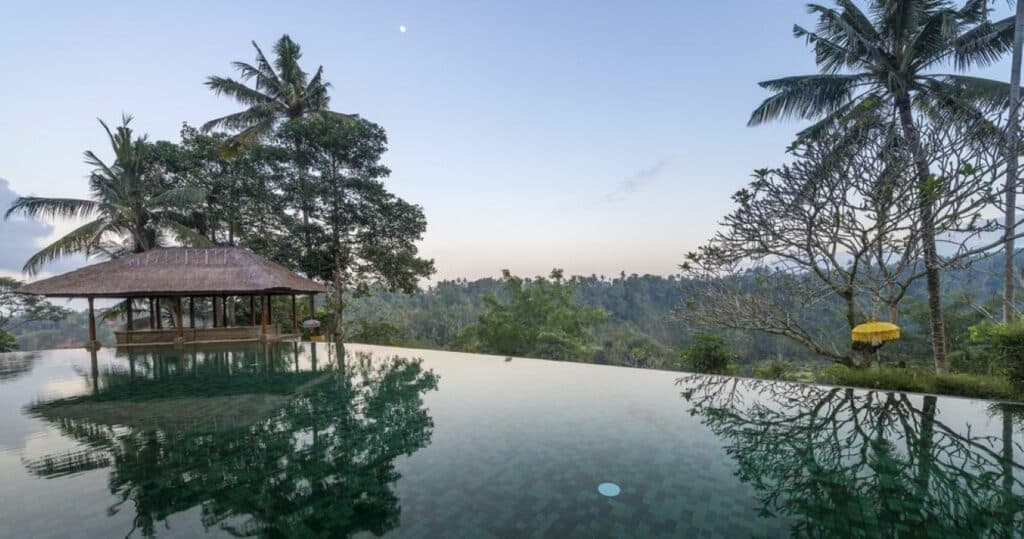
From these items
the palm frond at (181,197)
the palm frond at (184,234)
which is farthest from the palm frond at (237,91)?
the palm frond at (184,234)

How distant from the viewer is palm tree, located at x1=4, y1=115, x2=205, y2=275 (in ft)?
41.9

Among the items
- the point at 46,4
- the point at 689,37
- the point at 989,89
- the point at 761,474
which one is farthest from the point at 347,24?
the point at 989,89

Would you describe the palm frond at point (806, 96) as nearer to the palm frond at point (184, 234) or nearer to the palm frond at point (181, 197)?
the palm frond at point (181, 197)

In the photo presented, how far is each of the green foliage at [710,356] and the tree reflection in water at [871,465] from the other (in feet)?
10.8

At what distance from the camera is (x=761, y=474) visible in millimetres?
3678

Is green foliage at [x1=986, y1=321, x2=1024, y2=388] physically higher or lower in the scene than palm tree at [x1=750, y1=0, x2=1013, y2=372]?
lower

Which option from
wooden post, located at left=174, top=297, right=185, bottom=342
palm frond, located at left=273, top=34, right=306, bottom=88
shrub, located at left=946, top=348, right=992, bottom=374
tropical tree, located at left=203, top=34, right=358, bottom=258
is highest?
palm frond, located at left=273, top=34, right=306, bottom=88

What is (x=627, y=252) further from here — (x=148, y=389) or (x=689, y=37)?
(x=148, y=389)

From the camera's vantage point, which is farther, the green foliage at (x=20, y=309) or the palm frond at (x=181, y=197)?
the green foliage at (x=20, y=309)

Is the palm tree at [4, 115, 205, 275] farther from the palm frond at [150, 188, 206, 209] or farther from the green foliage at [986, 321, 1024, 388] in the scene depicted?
the green foliage at [986, 321, 1024, 388]

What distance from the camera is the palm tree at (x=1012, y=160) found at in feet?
21.4

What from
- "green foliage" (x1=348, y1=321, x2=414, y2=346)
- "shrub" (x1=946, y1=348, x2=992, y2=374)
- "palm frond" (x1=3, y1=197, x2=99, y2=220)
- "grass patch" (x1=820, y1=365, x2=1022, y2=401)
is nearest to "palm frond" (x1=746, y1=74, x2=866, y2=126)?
"grass patch" (x1=820, y1=365, x2=1022, y2=401)

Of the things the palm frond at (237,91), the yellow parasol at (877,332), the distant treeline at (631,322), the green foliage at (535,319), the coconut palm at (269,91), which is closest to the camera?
the yellow parasol at (877,332)

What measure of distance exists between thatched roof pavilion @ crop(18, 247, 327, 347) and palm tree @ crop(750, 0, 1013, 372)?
15.6 metres
